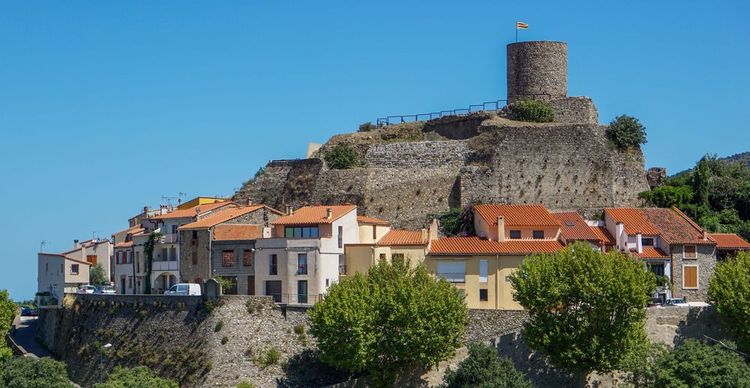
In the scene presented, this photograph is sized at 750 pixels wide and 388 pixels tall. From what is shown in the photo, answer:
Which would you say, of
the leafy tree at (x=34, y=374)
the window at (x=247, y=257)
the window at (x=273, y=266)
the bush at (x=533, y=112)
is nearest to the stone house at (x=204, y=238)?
the window at (x=247, y=257)

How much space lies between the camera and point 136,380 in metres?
63.2

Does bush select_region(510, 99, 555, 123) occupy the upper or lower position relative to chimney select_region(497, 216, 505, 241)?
upper

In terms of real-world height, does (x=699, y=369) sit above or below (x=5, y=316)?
below

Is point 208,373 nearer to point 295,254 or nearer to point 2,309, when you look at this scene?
point 295,254

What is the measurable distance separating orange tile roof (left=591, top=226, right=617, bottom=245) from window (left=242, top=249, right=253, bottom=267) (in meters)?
17.5

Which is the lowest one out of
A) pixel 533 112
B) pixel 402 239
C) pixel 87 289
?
pixel 87 289

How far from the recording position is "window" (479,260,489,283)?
68500 millimetres

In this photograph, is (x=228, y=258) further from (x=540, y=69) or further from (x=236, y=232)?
(x=540, y=69)

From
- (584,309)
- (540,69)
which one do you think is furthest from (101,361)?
(540,69)

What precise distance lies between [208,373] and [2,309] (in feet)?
51.0

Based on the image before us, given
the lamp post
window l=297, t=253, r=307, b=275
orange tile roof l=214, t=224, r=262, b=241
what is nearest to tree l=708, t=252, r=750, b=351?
window l=297, t=253, r=307, b=275

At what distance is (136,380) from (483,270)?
16923 mm

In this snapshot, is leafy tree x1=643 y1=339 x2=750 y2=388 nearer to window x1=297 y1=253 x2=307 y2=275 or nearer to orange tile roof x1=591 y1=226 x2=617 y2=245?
orange tile roof x1=591 y1=226 x2=617 y2=245

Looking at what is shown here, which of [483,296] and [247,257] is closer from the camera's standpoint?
[483,296]
